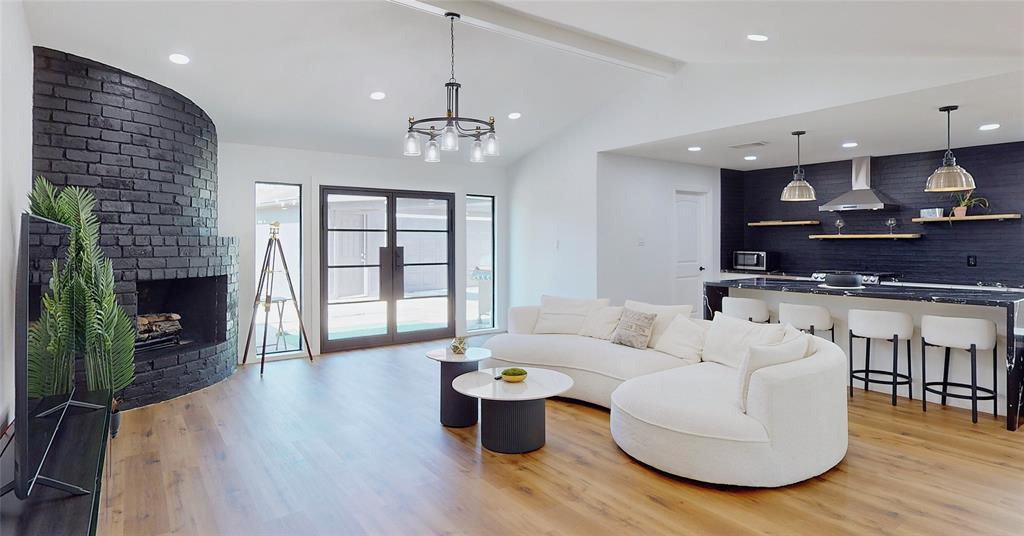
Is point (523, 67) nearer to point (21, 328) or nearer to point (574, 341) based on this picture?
point (574, 341)

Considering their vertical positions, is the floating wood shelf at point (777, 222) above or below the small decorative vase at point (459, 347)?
above

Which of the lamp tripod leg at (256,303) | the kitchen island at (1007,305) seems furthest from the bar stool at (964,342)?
the lamp tripod leg at (256,303)

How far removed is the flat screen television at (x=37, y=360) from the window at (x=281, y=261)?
352 cm

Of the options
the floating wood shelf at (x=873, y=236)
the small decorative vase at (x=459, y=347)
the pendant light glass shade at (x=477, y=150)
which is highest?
the pendant light glass shade at (x=477, y=150)

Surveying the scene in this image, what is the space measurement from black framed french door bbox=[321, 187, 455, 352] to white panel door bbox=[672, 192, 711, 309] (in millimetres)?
3033

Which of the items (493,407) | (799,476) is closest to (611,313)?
(493,407)

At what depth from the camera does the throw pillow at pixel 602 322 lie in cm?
503

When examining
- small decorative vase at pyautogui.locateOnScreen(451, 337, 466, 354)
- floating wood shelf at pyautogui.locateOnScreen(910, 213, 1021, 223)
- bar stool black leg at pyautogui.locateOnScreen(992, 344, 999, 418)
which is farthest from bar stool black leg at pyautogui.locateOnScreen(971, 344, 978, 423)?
small decorative vase at pyautogui.locateOnScreen(451, 337, 466, 354)

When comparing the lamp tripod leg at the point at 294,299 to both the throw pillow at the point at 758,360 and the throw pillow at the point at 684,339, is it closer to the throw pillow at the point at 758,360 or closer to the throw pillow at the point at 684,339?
the throw pillow at the point at 684,339

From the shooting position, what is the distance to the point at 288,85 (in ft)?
16.4

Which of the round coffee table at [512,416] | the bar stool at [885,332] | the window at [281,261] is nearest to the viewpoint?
the round coffee table at [512,416]

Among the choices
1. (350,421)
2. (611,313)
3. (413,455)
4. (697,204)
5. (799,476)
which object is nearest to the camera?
(799,476)

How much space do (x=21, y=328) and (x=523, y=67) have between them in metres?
4.36

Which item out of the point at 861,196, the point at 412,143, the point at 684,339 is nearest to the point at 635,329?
the point at 684,339
